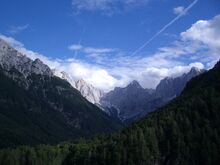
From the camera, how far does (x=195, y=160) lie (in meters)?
160

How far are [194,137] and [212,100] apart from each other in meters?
32.0

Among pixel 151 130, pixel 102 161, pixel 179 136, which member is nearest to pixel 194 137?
pixel 179 136

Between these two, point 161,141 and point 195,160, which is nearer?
point 195,160

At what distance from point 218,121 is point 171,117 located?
24101mm

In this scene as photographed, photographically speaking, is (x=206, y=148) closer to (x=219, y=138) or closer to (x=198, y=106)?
(x=219, y=138)

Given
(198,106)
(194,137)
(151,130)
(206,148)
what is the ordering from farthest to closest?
(198,106) → (151,130) → (194,137) → (206,148)

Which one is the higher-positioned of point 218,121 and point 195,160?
point 218,121

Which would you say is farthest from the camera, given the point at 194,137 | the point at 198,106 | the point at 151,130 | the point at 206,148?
the point at 198,106

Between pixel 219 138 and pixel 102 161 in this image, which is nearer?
pixel 219 138

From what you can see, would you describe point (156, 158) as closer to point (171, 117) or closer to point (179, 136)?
point (179, 136)

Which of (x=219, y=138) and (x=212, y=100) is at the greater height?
(x=212, y=100)

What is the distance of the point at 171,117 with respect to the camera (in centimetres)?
19512

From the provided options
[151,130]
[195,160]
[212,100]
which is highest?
[212,100]

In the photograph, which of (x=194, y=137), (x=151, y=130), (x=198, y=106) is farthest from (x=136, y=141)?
(x=198, y=106)
